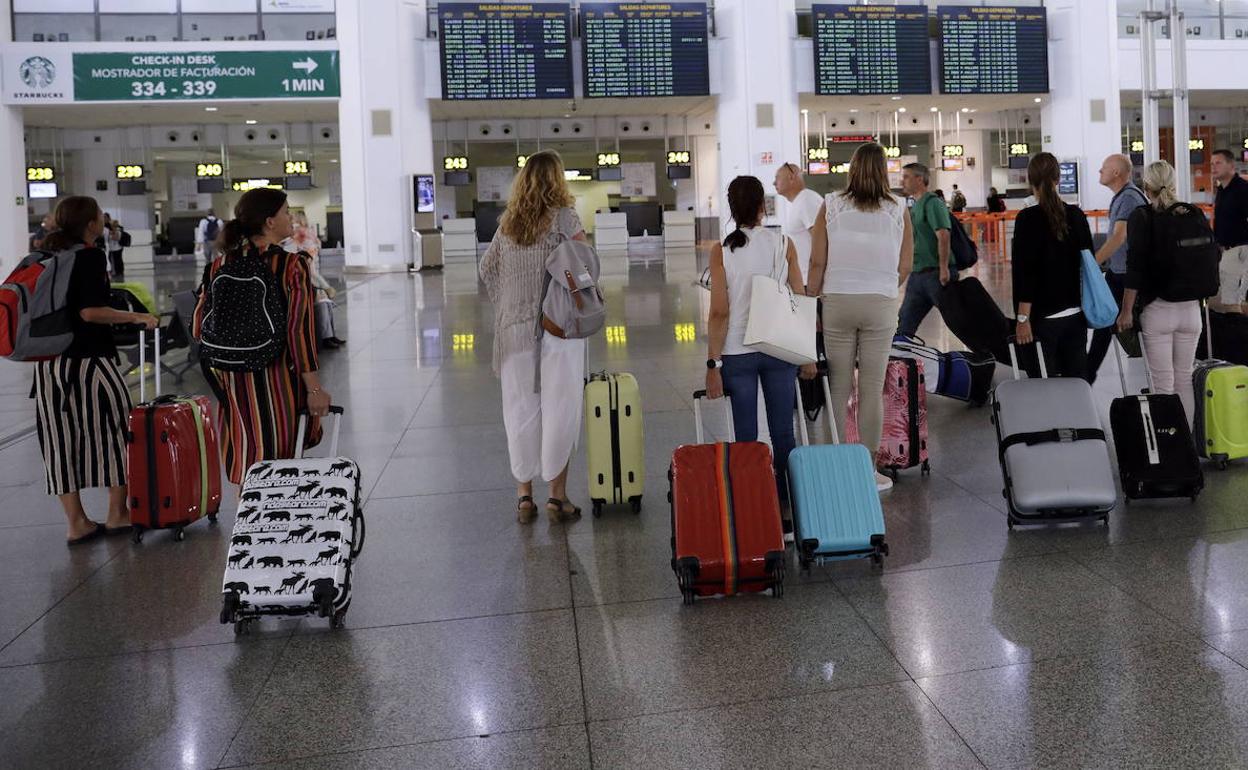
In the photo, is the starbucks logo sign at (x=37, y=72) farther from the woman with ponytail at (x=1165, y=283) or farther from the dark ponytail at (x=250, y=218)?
the woman with ponytail at (x=1165, y=283)

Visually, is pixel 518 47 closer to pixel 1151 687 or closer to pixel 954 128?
pixel 954 128

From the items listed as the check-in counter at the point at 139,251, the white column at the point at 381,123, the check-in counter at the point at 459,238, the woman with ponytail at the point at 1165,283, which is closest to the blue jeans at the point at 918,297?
the woman with ponytail at the point at 1165,283

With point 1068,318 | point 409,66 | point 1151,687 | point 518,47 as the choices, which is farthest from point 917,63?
point 1151,687

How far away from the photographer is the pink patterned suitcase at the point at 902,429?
18.9ft

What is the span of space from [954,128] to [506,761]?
35258 millimetres

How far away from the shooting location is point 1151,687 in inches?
125

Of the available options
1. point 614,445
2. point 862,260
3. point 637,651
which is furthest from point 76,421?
point 862,260

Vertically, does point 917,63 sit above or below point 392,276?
above

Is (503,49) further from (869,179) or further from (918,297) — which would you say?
(869,179)

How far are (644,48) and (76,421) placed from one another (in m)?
20.9

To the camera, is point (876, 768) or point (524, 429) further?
point (524, 429)

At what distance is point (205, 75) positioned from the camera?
977 inches

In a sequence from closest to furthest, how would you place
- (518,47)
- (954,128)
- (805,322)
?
(805,322)
(518,47)
(954,128)

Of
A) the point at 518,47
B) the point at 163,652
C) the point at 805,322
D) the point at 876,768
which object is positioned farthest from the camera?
the point at 518,47
